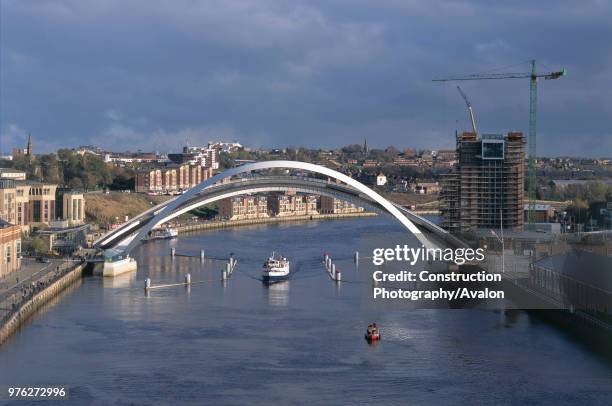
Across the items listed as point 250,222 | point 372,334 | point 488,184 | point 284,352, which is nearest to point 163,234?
point 250,222

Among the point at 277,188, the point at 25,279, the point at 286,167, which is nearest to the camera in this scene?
the point at 25,279

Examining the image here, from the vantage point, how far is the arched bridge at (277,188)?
2790 cm

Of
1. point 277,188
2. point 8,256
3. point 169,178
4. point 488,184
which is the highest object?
point 169,178

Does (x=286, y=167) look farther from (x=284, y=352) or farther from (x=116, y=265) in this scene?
(x=284, y=352)

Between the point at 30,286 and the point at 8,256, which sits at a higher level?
the point at 8,256

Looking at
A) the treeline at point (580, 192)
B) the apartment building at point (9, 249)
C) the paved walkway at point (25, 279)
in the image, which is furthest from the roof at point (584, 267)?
the treeline at point (580, 192)

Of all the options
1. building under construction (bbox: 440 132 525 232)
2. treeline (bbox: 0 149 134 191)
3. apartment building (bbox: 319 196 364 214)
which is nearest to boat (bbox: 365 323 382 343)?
building under construction (bbox: 440 132 525 232)

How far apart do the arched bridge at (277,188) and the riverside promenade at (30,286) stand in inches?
116

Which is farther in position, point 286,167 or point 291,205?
point 291,205

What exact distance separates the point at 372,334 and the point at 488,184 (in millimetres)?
14463

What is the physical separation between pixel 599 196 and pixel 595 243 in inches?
797

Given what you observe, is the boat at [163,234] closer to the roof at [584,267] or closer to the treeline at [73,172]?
the treeline at [73,172]

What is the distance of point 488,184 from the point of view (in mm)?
30531

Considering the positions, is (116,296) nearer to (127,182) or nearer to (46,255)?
(46,255)
